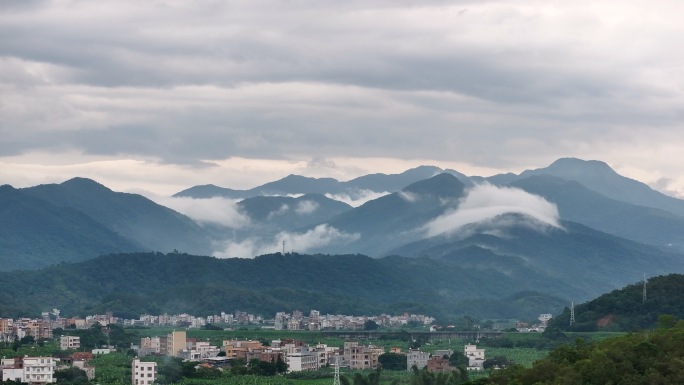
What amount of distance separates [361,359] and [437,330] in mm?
57792

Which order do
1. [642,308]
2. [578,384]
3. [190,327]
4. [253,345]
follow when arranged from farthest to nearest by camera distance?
[190,327], [642,308], [253,345], [578,384]

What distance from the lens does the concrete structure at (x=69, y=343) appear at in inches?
5218

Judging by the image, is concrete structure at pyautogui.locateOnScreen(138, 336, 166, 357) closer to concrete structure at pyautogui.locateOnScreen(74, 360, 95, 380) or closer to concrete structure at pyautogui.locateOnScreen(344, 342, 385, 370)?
concrete structure at pyautogui.locateOnScreen(344, 342, 385, 370)

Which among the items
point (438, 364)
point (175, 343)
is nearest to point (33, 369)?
point (438, 364)

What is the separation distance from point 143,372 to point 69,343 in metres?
36.8

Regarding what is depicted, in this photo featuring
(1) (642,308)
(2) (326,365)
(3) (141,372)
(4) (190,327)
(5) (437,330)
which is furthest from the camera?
(4) (190,327)

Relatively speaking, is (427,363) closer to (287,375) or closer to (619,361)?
(287,375)

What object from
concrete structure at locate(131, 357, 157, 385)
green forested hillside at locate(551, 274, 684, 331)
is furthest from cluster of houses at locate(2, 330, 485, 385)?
green forested hillside at locate(551, 274, 684, 331)

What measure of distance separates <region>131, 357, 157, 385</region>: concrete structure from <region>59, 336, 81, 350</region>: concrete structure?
105ft

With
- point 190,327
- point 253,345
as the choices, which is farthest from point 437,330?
point 253,345

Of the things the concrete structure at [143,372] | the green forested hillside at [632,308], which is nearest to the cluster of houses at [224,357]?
the concrete structure at [143,372]

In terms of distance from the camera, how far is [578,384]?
185 ft

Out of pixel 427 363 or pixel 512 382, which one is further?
pixel 427 363

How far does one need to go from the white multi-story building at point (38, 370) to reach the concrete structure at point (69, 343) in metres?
31.6
